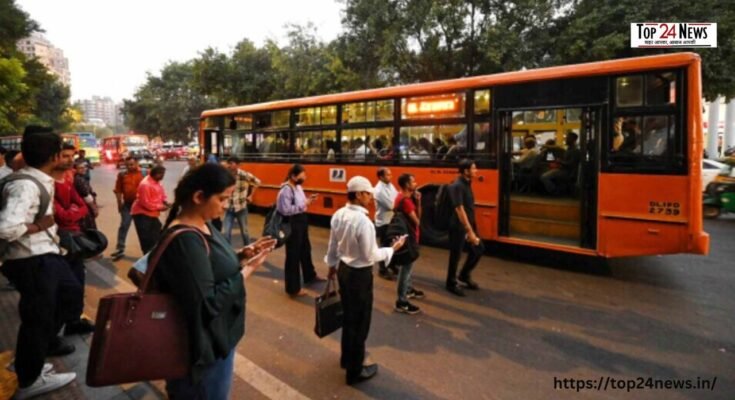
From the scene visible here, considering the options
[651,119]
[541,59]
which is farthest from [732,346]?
[541,59]

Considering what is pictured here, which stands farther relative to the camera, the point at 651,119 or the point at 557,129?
the point at 557,129

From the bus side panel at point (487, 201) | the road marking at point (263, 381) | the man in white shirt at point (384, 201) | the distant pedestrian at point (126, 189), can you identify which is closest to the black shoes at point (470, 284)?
the man in white shirt at point (384, 201)

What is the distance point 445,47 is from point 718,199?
972 centimetres

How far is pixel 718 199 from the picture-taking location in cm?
1071

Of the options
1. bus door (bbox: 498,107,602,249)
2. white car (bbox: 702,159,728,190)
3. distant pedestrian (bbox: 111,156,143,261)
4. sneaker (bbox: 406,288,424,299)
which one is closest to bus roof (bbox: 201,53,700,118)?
bus door (bbox: 498,107,602,249)

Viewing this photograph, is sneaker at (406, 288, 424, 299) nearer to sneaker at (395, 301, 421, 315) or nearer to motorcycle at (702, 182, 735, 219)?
sneaker at (395, 301, 421, 315)

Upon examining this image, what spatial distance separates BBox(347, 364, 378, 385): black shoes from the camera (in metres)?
3.54

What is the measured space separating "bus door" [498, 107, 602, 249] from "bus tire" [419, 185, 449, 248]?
1398mm

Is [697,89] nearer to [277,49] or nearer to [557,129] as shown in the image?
[557,129]

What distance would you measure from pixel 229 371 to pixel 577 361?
10.3 ft

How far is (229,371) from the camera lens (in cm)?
217

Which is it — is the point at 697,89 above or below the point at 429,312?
above

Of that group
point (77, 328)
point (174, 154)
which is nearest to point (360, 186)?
point (77, 328)
